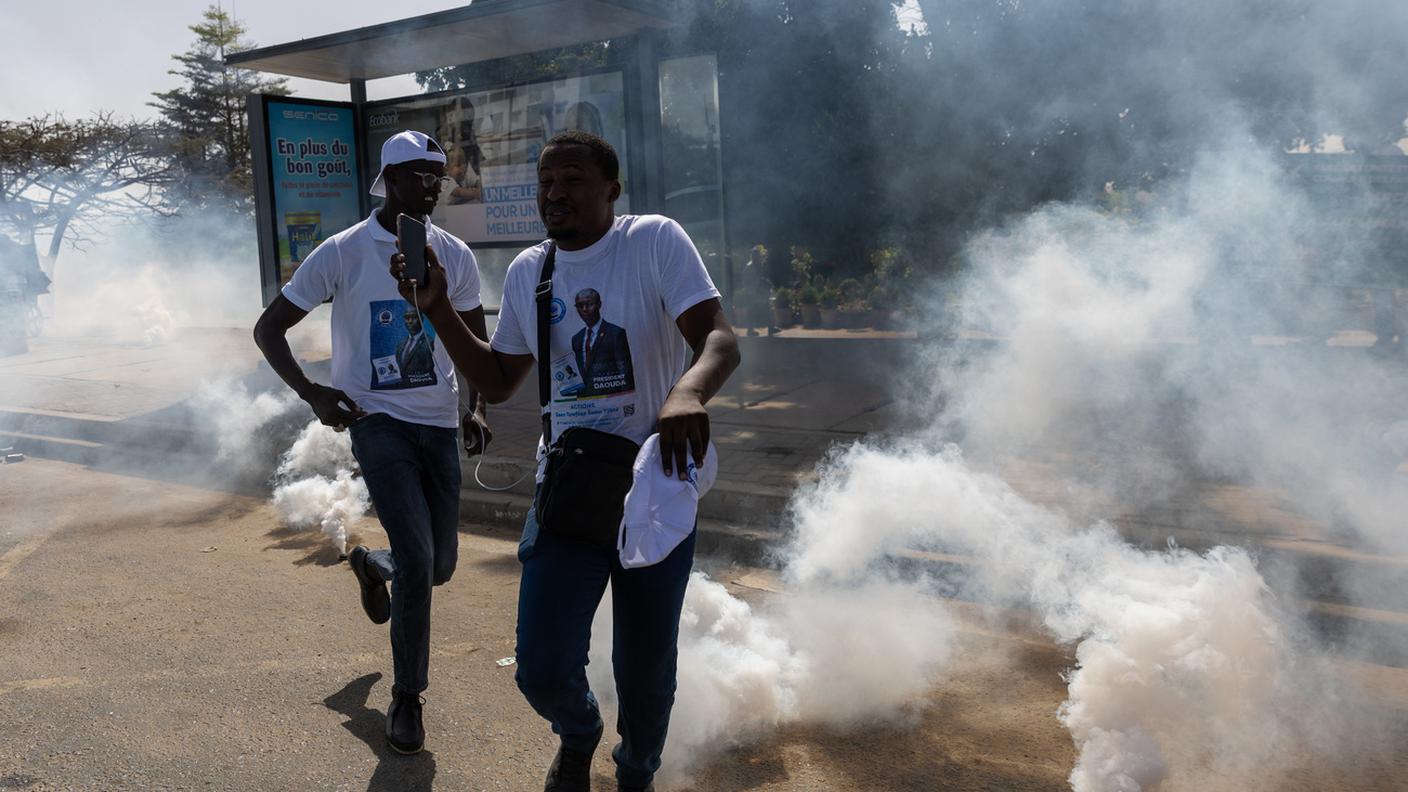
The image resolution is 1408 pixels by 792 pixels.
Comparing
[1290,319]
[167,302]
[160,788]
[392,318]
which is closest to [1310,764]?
[392,318]

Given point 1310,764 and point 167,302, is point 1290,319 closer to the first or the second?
point 1310,764

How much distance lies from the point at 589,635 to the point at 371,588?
1.38 m

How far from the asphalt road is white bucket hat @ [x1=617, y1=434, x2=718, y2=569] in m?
0.97

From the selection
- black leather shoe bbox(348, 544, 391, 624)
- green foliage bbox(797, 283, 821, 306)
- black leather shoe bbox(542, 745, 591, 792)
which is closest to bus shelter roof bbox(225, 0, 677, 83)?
black leather shoe bbox(348, 544, 391, 624)

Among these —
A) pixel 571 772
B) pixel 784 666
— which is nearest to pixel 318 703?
pixel 571 772

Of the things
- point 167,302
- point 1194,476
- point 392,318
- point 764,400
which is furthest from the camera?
point 167,302

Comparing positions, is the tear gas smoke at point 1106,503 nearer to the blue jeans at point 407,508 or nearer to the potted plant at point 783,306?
the blue jeans at point 407,508

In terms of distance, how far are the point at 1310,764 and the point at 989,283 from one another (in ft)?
18.8

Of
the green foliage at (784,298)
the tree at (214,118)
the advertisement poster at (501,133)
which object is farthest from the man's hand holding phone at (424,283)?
the tree at (214,118)

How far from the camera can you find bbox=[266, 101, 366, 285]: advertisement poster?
853 cm

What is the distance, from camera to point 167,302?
20672mm

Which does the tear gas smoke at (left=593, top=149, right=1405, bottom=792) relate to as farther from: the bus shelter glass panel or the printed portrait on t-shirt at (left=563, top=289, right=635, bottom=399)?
the bus shelter glass panel

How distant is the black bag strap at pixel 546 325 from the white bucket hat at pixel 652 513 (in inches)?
13.6

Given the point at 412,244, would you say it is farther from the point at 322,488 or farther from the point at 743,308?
the point at 743,308
